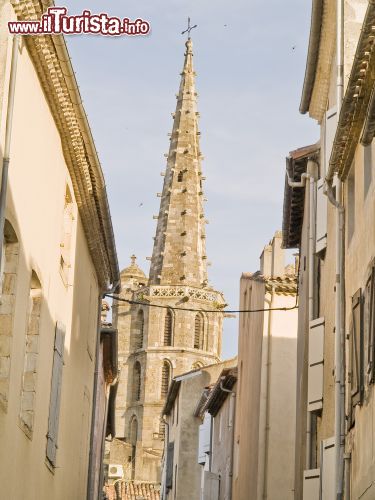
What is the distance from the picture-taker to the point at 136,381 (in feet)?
335

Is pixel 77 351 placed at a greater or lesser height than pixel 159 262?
lesser

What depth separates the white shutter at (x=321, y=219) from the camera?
2036 cm

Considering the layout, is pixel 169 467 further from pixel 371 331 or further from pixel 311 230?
pixel 371 331

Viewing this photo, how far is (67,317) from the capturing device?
1953 cm

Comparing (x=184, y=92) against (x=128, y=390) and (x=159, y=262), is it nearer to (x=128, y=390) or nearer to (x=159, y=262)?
(x=159, y=262)


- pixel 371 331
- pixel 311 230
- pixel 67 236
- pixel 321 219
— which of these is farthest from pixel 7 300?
pixel 311 230

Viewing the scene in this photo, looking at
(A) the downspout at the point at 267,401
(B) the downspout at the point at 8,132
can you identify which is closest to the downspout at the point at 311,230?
(A) the downspout at the point at 267,401

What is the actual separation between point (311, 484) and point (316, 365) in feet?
5.97

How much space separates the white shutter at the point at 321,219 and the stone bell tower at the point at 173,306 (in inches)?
2889

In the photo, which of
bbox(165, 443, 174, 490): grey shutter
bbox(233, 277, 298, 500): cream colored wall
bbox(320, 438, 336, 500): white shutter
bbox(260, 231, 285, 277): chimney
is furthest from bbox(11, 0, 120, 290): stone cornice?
bbox(165, 443, 174, 490): grey shutter

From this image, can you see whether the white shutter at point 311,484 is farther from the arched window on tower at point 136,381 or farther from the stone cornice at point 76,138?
the arched window on tower at point 136,381

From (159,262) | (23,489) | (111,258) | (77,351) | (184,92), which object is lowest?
(23,489)

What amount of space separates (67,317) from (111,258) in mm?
4323

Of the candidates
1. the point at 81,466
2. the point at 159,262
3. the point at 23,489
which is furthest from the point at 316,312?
the point at 159,262
